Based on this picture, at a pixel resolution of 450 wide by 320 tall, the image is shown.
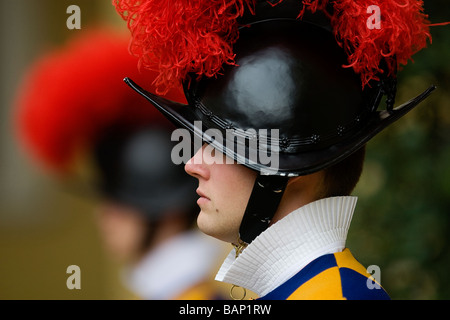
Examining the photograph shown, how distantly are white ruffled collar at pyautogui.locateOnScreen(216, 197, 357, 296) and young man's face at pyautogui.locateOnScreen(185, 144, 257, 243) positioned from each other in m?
0.10

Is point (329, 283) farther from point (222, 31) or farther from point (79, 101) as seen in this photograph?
point (79, 101)

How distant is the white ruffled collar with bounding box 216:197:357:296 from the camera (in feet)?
5.52

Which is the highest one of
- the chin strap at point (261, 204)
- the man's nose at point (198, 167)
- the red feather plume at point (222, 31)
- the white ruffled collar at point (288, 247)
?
the red feather plume at point (222, 31)

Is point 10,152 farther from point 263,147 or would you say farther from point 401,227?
point 263,147

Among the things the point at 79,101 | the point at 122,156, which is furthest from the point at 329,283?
the point at 79,101

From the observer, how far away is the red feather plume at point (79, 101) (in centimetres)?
262

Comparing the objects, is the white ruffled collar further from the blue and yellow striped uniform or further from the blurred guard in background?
the blurred guard in background

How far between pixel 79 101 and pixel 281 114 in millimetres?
1280

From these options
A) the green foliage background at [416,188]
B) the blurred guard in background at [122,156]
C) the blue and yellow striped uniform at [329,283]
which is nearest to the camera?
the blue and yellow striped uniform at [329,283]

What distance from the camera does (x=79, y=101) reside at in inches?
104

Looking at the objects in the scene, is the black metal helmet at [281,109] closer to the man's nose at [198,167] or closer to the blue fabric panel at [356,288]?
the man's nose at [198,167]

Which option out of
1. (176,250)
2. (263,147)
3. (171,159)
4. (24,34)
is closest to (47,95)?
(171,159)

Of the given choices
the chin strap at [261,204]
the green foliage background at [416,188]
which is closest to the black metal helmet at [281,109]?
the chin strap at [261,204]

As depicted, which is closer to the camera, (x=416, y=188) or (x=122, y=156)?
(x=122, y=156)
